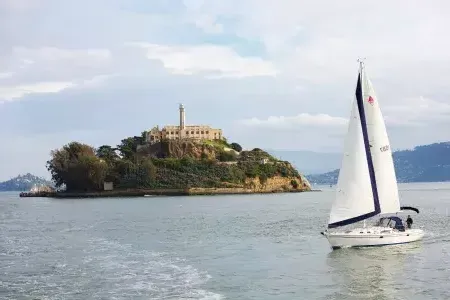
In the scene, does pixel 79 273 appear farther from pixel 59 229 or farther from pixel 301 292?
pixel 59 229

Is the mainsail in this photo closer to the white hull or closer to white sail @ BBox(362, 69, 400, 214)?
white sail @ BBox(362, 69, 400, 214)

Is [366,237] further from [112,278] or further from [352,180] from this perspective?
[112,278]

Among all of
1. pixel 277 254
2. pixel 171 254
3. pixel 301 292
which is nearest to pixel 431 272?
pixel 301 292

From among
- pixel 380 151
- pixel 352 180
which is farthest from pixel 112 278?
pixel 380 151

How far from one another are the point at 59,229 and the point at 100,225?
20.4ft

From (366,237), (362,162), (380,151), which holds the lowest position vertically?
(366,237)

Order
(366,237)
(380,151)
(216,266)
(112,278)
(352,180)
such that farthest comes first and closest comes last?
(380,151), (352,180), (366,237), (216,266), (112,278)

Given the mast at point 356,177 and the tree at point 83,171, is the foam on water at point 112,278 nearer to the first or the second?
the mast at point 356,177

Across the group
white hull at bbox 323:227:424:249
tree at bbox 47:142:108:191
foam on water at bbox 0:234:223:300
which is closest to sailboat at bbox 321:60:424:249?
white hull at bbox 323:227:424:249

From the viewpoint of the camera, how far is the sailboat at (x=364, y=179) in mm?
44688

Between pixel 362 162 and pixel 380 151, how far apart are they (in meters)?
1.69

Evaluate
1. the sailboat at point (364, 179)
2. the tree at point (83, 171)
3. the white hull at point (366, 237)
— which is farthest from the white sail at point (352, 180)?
the tree at point (83, 171)

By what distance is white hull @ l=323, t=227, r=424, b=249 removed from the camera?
44156mm

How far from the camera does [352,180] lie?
45.6 metres
